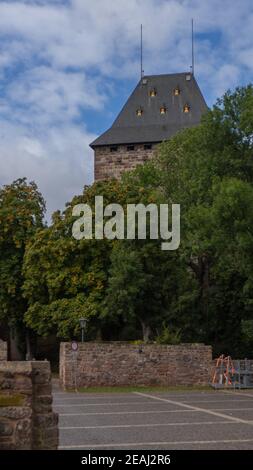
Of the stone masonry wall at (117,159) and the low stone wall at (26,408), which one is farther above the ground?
the stone masonry wall at (117,159)

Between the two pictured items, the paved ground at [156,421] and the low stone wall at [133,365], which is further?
the low stone wall at [133,365]

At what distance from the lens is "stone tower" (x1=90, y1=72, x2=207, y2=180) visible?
67188 mm

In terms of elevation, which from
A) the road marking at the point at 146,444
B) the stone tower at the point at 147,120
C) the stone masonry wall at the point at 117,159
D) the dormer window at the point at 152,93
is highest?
the dormer window at the point at 152,93

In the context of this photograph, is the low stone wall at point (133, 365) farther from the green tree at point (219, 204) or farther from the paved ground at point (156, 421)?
the green tree at point (219, 204)

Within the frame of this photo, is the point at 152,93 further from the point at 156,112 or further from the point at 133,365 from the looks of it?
the point at 133,365

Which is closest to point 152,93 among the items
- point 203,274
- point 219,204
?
point 203,274

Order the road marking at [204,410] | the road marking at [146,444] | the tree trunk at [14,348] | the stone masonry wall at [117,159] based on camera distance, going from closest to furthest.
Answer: the road marking at [146,444]
the road marking at [204,410]
the tree trunk at [14,348]
the stone masonry wall at [117,159]

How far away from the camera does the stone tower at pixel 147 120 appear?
67188mm

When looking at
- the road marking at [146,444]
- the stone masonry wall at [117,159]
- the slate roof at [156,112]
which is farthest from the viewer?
the slate roof at [156,112]

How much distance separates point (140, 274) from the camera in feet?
109

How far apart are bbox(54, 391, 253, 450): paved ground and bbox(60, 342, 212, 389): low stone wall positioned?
136 inches

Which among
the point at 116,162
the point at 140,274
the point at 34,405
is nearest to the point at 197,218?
the point at 140,274

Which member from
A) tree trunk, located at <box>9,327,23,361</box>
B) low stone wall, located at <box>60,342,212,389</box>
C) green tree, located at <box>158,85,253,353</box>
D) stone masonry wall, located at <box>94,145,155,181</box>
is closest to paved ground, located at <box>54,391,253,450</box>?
low stone wall, located at <box>60,342,212,389</box>

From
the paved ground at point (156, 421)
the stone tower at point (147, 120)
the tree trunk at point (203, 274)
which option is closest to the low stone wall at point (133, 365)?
the paved ground at point (156, 421)
